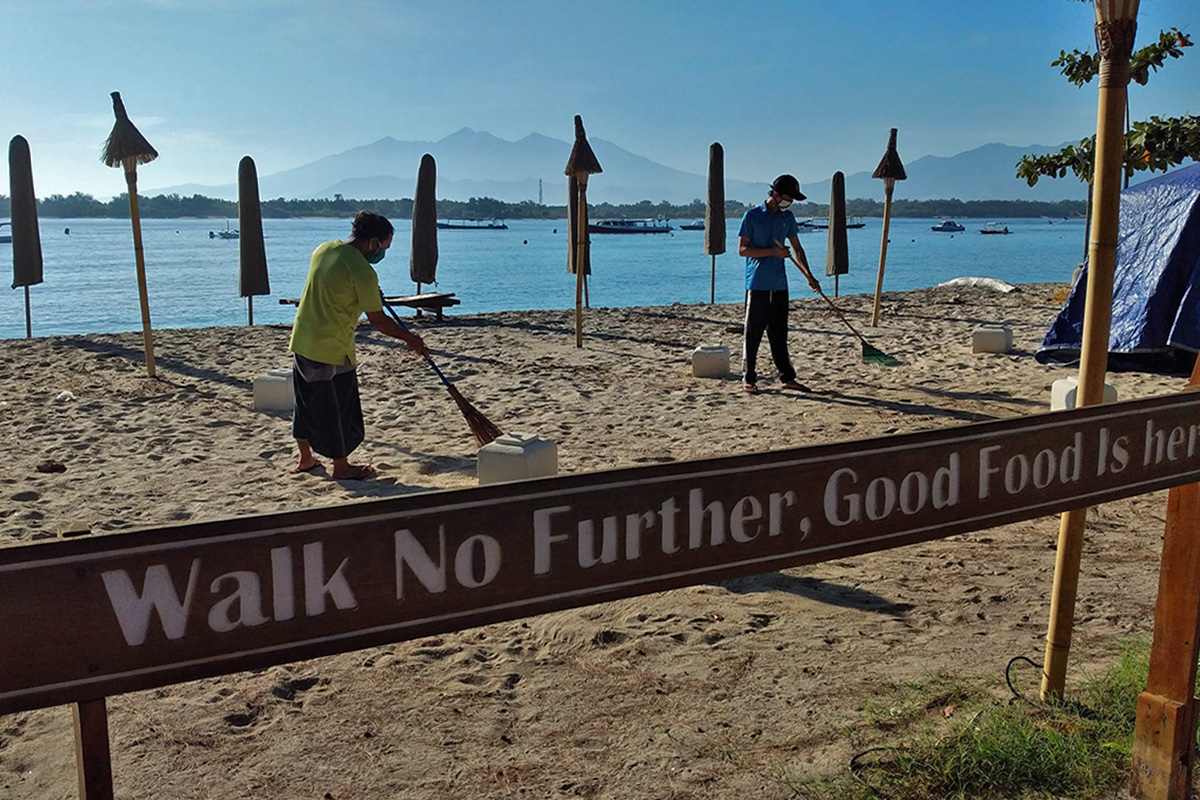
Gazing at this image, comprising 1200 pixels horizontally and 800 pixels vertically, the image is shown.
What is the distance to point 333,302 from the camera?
554 centimetres

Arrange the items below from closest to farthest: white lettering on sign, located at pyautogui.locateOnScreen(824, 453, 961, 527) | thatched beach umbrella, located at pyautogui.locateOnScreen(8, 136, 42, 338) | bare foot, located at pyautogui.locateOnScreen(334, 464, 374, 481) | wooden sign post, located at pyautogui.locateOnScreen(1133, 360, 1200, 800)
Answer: white lettering on sign, located at pyautogui.locateOnScreen(824, 453, 961, 527) < wooden sign post, located at pyautogui.locateOnScreen(1133, 360, 1200, 800) < bare foot, located at pyautogui.locateOnScreen(334, 464, 374, 481) < thatched beach umbrella, located at pyautogui.locateOnScreen(8, 136, 42, 338)

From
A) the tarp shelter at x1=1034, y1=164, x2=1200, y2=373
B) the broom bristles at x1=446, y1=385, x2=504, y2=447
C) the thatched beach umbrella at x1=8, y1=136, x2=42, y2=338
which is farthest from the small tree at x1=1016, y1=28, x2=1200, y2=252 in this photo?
the thatched beach umbrella at x1=8, y1=136, x2=42, y2=338

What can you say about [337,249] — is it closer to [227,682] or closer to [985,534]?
[227,682]

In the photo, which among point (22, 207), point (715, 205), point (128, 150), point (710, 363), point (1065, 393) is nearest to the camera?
point (1065, 393)

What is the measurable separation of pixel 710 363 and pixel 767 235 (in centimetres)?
184

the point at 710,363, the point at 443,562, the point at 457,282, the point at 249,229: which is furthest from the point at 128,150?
the point at 457,282

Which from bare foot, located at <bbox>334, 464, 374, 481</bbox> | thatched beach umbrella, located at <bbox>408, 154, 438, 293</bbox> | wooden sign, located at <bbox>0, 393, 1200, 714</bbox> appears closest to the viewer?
wooden sign, located at <bbox>0, 393, 1200, 714</bbox>

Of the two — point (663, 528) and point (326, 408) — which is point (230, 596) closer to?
point (663, 528)

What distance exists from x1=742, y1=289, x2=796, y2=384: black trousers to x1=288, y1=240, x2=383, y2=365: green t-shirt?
350 centimetres

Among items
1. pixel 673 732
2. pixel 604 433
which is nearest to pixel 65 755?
pixel 673 732

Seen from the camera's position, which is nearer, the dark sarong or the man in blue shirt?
the dark sarong

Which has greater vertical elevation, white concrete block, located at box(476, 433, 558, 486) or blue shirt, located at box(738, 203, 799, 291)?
blue shirt, located at box(738, 203, 799, 291)

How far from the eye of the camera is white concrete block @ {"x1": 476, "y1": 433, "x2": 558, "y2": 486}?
5.43m

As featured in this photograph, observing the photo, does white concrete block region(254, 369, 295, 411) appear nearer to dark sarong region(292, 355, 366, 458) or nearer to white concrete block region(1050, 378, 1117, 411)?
dark sarong region(292, 355, 366, 458)
